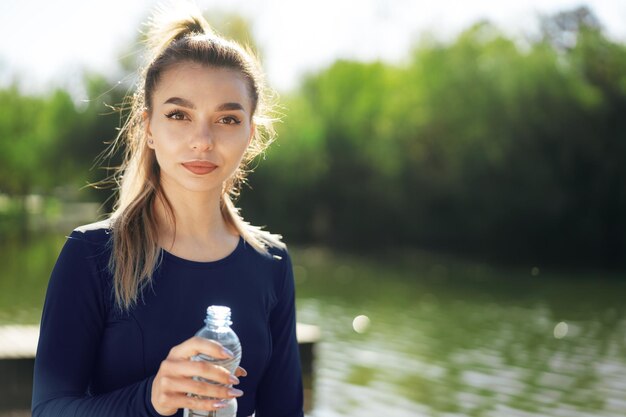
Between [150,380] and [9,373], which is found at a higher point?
[9,373]

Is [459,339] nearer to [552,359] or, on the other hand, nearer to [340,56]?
[552,359]

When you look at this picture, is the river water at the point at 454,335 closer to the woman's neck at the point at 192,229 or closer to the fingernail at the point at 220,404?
the woman's neck at the point at 192,229

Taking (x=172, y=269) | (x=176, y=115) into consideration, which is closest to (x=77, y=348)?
(x=172, y=269)

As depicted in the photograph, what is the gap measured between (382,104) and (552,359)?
20958mm

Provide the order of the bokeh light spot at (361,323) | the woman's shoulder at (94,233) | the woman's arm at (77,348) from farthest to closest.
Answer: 1. the bokeh light spot at (361,323)
2. the woman's shoulder at (94,233)
3. the woman's arm at (77,348)

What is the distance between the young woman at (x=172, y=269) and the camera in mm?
1479

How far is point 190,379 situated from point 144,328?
290mm

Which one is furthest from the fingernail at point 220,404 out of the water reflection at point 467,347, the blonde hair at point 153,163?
the water reflection at point 467,347

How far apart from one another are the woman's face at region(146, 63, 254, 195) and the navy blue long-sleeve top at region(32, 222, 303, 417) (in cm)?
17

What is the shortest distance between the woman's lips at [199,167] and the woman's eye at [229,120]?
8 centimetres

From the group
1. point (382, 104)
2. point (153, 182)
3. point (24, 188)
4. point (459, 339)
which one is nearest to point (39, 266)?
point (459, 339)

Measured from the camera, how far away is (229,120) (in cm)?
164

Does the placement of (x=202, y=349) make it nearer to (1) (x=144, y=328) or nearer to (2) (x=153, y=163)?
(1) (x=144, y=328)

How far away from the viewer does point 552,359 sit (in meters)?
11.0
